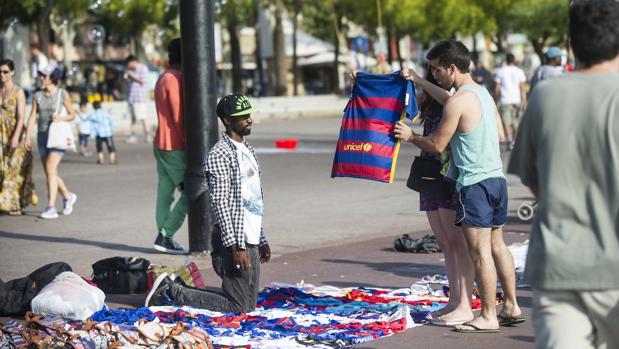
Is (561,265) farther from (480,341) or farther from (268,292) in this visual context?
(268,292)

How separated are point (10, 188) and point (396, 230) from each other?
5.01 metres

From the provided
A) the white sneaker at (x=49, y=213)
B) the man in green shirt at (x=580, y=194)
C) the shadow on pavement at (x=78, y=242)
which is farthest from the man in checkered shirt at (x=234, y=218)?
the white sneaker at (x=49, y=213)

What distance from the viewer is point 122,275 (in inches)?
352

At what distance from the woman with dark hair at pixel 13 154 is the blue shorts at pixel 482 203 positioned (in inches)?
315

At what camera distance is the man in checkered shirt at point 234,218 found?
24.9ft

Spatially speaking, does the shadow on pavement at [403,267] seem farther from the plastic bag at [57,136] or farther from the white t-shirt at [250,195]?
the plastic bag at [57,136]

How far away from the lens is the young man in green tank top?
23.1ft

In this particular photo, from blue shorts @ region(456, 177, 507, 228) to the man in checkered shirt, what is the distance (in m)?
1.41

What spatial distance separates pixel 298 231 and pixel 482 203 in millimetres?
5328

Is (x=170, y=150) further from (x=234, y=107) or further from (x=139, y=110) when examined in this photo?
(x=139, y=110)

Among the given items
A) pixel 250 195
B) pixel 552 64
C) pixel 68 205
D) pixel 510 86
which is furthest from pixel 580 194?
pixel 510 86

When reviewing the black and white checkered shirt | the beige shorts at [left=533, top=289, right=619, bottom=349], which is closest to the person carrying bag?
the black and white checkered shirt

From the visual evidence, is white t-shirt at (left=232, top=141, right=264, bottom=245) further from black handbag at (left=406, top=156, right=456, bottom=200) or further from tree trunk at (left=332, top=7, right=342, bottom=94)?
tree trunk at (left=332, top=7, right=342, bottom=94)

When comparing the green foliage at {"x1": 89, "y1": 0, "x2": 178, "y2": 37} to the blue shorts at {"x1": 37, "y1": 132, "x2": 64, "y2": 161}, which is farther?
the green foliage at {"x1": 89, "y1": 0, "x2": 178, "y2": 37}
